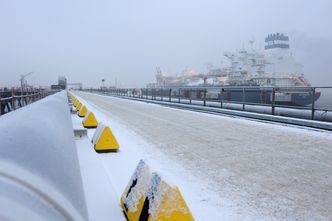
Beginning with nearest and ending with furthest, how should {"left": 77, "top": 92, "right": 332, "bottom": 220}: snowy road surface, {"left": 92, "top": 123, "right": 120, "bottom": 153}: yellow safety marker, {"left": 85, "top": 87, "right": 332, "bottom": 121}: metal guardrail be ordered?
1. {"left": 77, "top": 92, "right": 332, "bottom": 220}: snowy road surface
2. {"left": 92, "top": 123, "right": 120, "bottom": 153}: yellow safety marker
3. {"left": 85, "top": 87, "right": 332, "bottom": 121}: metal guardrail

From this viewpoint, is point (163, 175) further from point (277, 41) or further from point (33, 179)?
point (277, 41)

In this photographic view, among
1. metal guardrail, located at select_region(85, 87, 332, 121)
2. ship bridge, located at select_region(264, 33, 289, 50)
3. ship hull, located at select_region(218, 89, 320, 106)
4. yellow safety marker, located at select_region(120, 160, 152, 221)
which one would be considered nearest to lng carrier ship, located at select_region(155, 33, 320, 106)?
ship bridge, located at select_region(264, 33, 289, 50)

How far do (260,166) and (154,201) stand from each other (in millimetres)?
3558

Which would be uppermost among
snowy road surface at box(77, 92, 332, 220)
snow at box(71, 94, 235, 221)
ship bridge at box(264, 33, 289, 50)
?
ship bridge at box(264, 33, 289, 50)

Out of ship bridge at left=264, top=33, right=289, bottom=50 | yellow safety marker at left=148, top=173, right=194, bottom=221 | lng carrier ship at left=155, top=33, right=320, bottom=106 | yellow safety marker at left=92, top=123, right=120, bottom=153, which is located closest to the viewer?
yellow safety marker at left=148, top=173, right=194, bottom=221

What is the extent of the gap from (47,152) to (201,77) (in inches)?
3399

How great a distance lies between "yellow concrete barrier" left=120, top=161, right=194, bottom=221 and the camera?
2.83 meters

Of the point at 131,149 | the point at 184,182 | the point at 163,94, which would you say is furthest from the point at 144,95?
the point at 184,182

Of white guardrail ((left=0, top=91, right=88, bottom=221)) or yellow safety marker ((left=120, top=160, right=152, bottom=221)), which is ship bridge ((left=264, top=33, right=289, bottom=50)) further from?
white guardrail ((left=0, top=91, right=88, bottom=221))

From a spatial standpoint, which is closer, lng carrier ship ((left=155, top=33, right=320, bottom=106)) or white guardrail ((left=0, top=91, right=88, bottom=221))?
white guardrail ((left=0, top=91, right=88, bottom=221))

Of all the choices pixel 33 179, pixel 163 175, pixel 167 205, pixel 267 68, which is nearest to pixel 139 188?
pixel 163 175

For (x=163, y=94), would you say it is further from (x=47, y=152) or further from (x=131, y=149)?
(x=47, y=152)

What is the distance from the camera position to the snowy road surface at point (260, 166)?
159 inches

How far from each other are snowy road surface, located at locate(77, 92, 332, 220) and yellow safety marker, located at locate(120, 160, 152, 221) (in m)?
1.17
